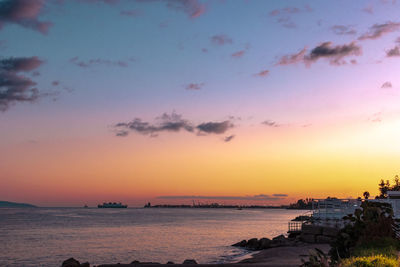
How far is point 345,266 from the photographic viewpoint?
1098cm

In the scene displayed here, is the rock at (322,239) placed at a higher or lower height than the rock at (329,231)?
lower

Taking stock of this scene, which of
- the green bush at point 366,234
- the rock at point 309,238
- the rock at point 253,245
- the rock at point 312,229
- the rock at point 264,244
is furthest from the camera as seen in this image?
the rock at point 253,245

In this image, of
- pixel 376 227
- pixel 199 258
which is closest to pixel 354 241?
pixel 376 227

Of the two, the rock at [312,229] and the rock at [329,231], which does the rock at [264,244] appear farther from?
the rock at [329,231]

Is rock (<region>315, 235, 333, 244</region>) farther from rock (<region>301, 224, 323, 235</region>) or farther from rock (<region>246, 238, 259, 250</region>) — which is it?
rock (<region>246, 238, 259, 250</region>)

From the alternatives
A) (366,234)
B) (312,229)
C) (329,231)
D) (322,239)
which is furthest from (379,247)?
(312,229)

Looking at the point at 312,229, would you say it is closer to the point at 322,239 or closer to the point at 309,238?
the point at 309,238

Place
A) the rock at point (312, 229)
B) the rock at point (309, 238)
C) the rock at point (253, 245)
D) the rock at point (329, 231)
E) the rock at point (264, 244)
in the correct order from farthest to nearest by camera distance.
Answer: the rock at point (253, 245) < the rock at point (264, 244) < the rock at point (309, 238) < the rock at point (312, 229) < the rock at point (329, 231)

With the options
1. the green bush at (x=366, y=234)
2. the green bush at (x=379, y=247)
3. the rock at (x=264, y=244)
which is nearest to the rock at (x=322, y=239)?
the rock at (x=264, y=244)

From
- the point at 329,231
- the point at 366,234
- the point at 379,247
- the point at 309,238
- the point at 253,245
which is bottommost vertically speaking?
the point at 253,245

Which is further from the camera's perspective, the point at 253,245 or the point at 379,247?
the point at 253,245

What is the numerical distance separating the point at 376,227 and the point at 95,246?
45.9 meters

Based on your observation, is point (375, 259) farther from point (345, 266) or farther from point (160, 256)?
point (160, 256)

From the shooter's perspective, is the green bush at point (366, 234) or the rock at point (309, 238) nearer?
the green bush at point (366, 234)
